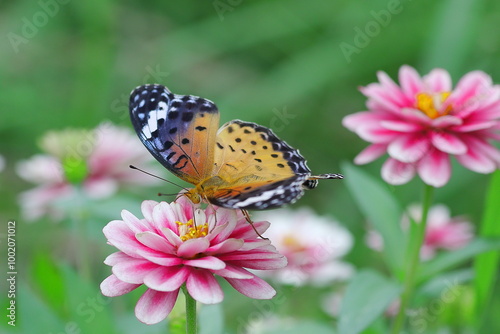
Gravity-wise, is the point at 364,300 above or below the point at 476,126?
below

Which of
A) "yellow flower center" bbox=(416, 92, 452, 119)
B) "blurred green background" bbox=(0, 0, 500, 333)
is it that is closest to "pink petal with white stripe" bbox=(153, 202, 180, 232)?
"yellow flower center" bbox=(416, 92, 452, 119)

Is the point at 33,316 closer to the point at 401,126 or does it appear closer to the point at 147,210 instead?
the point at 147,210

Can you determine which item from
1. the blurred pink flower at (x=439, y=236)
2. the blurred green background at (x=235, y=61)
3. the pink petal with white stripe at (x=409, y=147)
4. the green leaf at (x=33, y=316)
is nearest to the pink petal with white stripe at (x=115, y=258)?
the green leaf at (x=33, y=316)

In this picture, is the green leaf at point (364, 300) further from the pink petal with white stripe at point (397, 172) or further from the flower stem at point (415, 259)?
the pink petal with white stripe at point (397, 172)

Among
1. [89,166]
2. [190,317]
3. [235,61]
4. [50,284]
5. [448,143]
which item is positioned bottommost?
[190,317]

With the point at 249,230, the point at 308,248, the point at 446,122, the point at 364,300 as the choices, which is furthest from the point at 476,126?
the point at 308,248

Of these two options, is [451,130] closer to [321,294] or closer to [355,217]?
[321,294]
